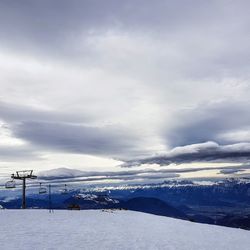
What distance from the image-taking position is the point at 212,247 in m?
35.4

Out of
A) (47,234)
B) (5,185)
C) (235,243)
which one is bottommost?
(235,243)

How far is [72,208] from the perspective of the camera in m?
89.4

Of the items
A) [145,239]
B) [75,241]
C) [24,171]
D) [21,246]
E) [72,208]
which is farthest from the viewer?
[24,171]

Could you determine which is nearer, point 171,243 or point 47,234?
point 171,243

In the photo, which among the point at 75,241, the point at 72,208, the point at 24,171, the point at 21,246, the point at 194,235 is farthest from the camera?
the point at 24,171

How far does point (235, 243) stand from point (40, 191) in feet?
228

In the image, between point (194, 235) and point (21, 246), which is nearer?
point (21, 246)

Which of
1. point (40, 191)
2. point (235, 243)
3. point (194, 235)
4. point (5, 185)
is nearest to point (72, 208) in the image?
point (40, 191)

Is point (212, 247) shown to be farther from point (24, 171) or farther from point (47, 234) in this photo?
point (24, 171)

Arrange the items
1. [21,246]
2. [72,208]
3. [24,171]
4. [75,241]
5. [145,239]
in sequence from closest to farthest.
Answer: [21,246]
[75,241]
[145,239]
[72,208]
[24,171]

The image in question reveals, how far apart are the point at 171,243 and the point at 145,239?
3057 mm

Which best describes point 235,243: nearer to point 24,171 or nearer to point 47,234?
point 47,234

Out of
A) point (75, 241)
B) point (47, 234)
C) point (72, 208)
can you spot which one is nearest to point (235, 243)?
point (75, 241)

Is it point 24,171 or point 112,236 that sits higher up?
point 24,171
